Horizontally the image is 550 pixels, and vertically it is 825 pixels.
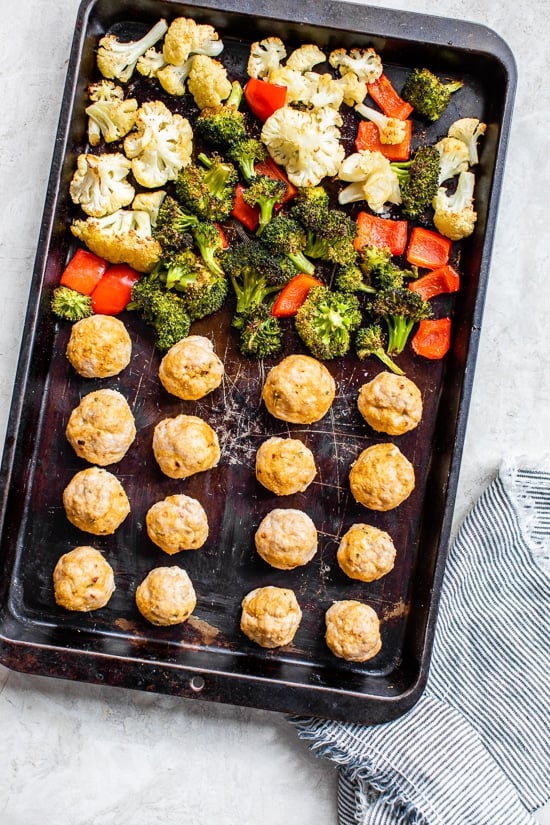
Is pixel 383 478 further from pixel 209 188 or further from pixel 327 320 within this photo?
pixel 209 188

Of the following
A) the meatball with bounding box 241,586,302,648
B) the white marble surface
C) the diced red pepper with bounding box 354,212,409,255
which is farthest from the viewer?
the white marble surface

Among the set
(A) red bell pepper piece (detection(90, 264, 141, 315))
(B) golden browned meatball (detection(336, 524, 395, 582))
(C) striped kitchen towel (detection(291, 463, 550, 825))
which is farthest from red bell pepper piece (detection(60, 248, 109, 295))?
(C) striped kitchen towel (detection(291, 463, 550, 825))

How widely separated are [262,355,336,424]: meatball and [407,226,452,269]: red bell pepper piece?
82 centimetres

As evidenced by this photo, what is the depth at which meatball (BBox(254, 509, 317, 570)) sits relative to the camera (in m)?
3.92

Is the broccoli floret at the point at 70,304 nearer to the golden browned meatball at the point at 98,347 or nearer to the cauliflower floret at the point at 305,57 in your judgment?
the golden browned meatball at the point at 98,347

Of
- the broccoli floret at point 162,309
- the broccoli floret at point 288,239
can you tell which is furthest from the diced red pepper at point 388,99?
the broccoli floret at point 162,309

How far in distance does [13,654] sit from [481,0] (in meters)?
4.63

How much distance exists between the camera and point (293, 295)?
407 centimetres

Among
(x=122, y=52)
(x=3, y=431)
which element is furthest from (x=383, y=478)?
(x=122, y=52)

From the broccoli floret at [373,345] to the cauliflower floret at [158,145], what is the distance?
54.6 inches

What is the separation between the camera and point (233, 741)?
169 inches

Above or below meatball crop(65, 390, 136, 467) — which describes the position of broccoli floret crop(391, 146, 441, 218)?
above

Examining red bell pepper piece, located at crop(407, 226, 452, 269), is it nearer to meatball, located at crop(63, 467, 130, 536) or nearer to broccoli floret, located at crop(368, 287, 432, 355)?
broccoli floret, located at crop(368, 287, 432, 355)

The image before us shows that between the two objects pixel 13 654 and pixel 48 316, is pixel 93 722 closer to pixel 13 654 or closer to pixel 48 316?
pixel 13 654
